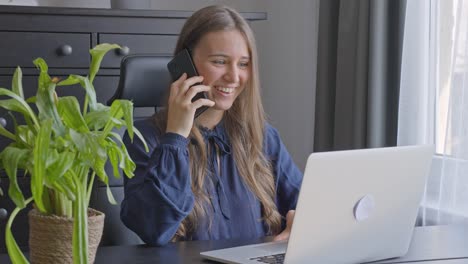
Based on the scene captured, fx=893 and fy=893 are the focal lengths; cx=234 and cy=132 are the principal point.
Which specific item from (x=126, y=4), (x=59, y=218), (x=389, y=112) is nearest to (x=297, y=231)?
(x=59, y=218)

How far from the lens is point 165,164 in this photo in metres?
2.02

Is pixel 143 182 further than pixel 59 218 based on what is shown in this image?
Yes

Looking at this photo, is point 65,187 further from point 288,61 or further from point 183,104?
point 288,61

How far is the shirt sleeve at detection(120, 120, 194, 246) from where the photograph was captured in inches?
77.5

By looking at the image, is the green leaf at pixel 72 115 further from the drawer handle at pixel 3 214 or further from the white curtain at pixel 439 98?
the drawer handle at pixel 3 214

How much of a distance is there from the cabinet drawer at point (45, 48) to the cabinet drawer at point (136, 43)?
0.23 ft

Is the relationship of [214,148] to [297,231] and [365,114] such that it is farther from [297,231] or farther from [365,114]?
[365,114]

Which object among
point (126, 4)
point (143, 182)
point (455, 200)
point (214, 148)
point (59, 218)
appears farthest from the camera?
point (126, 4)

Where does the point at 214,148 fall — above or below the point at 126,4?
below

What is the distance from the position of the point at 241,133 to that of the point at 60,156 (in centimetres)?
101

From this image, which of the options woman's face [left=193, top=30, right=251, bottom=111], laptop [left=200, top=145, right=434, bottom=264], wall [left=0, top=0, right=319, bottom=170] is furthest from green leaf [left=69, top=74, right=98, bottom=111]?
wall [left=0, top=0, right=319, bottom=170]

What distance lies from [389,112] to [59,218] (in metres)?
1.81

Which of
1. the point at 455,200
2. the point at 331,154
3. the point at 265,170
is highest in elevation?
the point at 331,154

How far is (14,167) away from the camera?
1.31m
